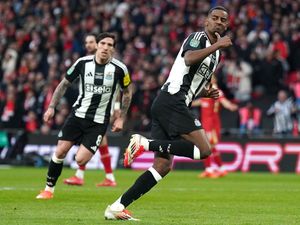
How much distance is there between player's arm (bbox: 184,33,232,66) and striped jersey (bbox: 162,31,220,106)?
17 centimetres

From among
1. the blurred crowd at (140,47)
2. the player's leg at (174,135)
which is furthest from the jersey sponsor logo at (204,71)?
the blurred crowd at (140,47)

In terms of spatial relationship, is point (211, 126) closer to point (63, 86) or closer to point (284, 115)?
point (284, 115)

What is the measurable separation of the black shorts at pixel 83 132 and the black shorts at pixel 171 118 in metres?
3.84

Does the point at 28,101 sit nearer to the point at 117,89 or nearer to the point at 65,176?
the point at 65,176

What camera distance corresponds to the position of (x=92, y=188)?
16.2 m

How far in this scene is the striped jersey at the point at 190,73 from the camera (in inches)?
403

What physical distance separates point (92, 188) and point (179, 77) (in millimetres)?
6288

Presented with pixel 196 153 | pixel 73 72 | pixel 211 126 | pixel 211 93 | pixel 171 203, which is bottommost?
pixel 171 203

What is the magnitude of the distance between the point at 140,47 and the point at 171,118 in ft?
64.4

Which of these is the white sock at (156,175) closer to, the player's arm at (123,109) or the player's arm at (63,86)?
the player's arm at (123,109)

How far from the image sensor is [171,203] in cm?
1282

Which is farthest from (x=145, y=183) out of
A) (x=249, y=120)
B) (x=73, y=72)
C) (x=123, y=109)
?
(x=249, y=120)

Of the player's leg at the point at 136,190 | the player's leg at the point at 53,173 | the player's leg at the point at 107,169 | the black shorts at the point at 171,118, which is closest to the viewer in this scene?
the player's leg at the point at 136,190

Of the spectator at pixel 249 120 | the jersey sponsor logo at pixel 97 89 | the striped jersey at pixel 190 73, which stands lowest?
the spectator at pixel 249 120
